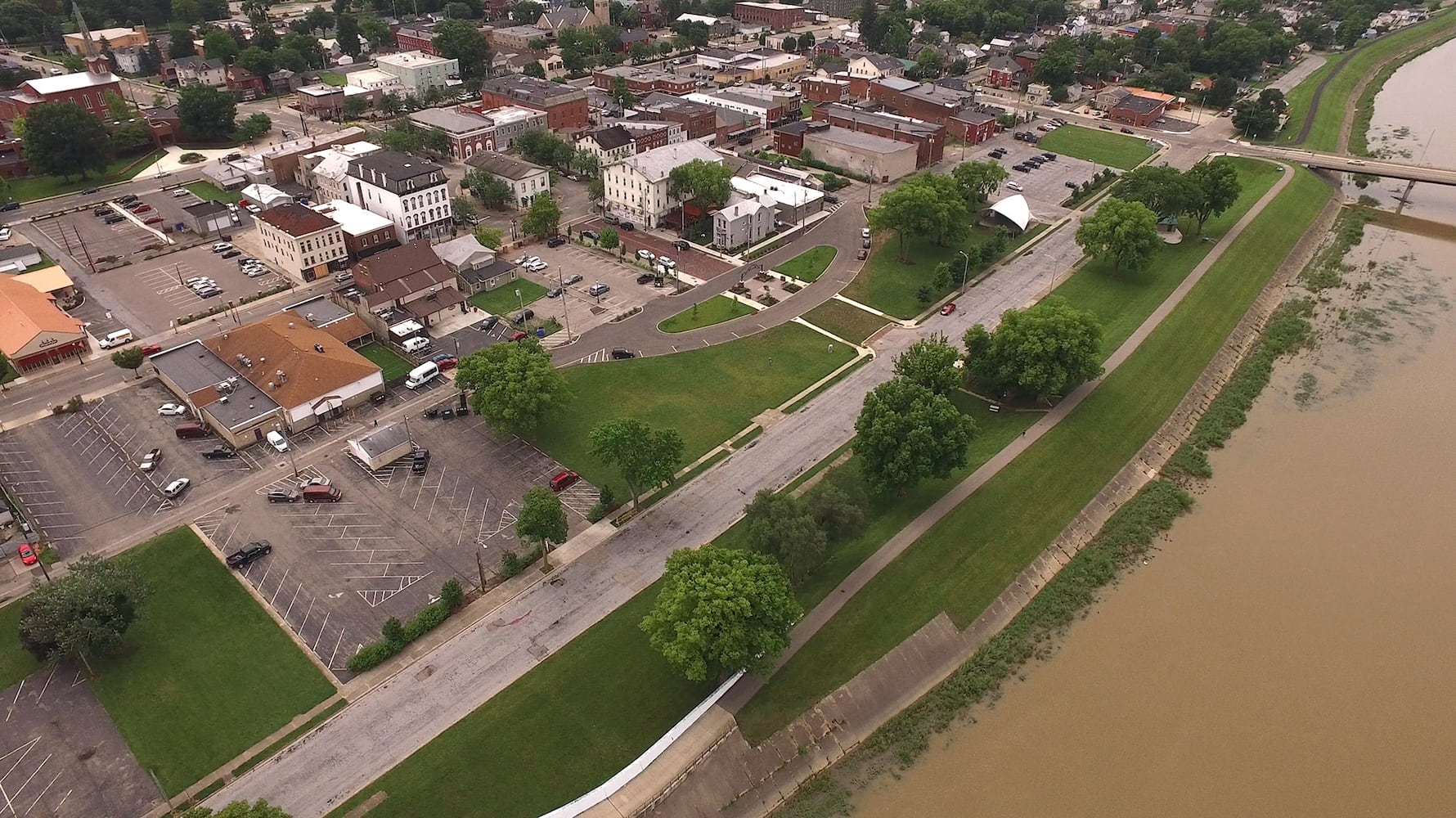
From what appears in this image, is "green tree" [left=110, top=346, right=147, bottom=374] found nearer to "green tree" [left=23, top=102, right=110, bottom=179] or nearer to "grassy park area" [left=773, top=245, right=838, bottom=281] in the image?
"green tree" [left=23, top=102, right=110, bottom=179]

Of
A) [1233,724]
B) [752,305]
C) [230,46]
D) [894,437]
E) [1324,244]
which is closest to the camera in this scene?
[1233,724]

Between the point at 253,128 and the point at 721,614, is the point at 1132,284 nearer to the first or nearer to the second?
the point at 721,614

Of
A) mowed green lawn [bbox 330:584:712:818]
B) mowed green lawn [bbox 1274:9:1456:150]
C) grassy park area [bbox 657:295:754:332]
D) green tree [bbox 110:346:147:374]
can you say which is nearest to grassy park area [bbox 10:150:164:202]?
green tree [bbox 110:346:147:374]

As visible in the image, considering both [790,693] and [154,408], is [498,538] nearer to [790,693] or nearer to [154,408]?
[790,693]

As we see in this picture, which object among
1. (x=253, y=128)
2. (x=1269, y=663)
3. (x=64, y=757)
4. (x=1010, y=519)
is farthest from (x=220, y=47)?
(x=1269, y=663)

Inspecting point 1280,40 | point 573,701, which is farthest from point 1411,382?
point 1280,40

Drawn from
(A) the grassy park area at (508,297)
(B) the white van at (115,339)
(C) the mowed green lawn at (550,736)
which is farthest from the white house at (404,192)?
(C) the mowed green lawn at (550,736)
